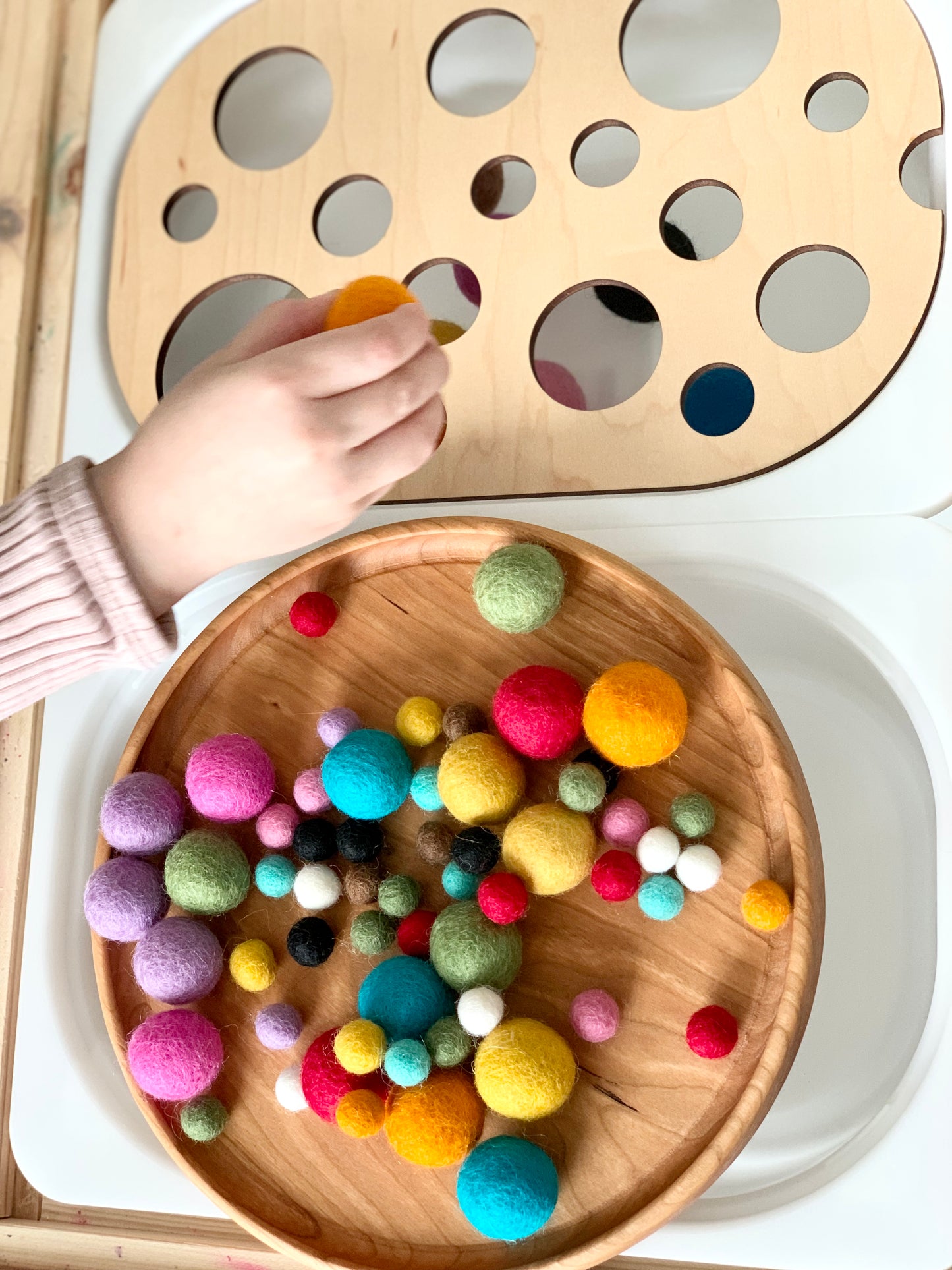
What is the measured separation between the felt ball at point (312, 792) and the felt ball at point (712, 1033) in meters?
0.24

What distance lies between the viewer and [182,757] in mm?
643

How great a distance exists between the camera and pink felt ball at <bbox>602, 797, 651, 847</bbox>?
0.56 m

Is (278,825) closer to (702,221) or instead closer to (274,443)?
(274,443)

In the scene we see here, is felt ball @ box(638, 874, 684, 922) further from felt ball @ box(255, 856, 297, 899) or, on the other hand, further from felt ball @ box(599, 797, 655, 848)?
felt ball @ box(255, 856, 297, 899)

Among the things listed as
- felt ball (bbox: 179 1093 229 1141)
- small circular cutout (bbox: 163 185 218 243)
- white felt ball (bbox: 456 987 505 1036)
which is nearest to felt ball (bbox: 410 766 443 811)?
white felt ball (bbox: 456 987 505 1036)

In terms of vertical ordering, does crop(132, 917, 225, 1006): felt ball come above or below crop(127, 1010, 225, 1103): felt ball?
above

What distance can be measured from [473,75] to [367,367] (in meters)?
0.47

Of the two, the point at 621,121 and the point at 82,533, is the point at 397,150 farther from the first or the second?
the point at 82,533

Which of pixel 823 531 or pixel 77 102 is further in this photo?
pixel 77 102

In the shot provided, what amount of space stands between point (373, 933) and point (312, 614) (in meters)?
0.19

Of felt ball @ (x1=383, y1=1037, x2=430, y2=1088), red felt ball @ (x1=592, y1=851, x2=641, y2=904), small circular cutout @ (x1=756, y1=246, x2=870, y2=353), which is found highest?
small circular cutout @ (x1=756, y1=246, x2=870, y2=353)

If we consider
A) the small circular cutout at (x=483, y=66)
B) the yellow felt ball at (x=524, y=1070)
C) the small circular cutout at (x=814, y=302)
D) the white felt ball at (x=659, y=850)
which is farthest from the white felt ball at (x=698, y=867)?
the small circular cutout at (x=483, y=66)

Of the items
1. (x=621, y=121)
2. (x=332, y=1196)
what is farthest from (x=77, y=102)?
(x=332, y=1196)

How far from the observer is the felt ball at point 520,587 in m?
0.56
